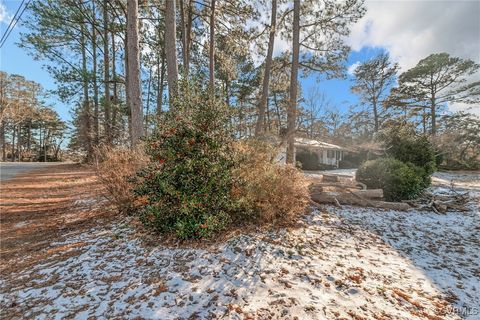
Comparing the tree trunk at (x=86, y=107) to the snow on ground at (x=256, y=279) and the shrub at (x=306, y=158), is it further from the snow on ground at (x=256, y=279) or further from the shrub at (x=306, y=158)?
the shrub at (x=306, y=158)

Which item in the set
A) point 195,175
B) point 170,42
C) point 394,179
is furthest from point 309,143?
point 195,175

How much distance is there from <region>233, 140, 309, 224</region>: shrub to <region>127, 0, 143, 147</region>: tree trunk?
3069 millimetres

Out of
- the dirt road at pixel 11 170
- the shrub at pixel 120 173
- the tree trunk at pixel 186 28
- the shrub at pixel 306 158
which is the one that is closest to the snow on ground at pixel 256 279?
the shrub at pixel 120 173

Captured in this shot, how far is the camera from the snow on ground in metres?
2.39

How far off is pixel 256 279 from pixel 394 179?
567 centimetres

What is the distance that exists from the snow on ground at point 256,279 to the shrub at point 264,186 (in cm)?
48

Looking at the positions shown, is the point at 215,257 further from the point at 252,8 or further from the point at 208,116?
the point at 252,8

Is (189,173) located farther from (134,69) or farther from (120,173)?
(134,69)

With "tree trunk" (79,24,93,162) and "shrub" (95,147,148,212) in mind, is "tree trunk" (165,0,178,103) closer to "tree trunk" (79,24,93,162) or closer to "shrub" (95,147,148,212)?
"shrub" (95,147,148,212)

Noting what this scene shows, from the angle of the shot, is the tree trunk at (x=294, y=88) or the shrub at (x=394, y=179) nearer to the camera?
the shrub at (x=394, y=179)

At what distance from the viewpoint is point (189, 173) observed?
3482mm

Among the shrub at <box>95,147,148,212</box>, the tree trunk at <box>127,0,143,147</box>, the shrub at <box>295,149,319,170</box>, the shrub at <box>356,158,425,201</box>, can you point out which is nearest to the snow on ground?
the shrub at <box>95,147,148,212</box>

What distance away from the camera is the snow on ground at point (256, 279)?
7.84 feet

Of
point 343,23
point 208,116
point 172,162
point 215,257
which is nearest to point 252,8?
point 343,23
